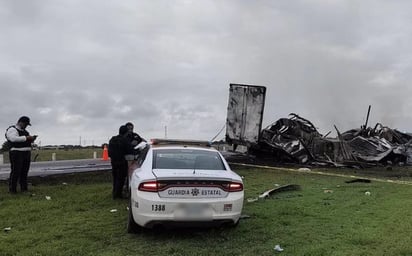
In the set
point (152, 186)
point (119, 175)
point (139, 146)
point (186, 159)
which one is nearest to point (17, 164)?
point (119, 175)

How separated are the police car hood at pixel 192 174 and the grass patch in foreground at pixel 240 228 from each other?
2.84 feet

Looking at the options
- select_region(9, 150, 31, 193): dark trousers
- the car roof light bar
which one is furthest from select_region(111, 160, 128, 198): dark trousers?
select_region(9, 150, 31, 193): dark trousers

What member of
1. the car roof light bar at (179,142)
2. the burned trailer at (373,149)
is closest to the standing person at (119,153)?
the car roof light bar at (179,142)

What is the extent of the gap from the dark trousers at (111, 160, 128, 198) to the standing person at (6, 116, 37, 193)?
2102mm

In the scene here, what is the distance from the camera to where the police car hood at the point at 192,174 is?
6.44 metres

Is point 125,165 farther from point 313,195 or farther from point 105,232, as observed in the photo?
point 313,195

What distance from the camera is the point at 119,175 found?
10.3 metres

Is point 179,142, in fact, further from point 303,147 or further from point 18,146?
point 303,147

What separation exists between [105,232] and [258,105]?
13.6 metres

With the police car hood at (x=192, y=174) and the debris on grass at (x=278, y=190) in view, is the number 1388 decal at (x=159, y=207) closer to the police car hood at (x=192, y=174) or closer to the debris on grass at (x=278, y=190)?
the police car hood at (x=192, y=174)

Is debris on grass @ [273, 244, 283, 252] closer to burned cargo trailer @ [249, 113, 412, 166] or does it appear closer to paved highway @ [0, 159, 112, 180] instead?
paved highway @ [0, 159, 112, 180]

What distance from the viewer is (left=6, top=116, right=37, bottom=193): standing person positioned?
1050cm

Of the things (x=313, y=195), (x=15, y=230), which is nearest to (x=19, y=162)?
(x=15, y=230)

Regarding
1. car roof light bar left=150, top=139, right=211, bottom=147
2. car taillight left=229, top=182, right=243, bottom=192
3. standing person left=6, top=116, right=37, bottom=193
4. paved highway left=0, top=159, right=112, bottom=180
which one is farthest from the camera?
paved highway left=0, top=159, right=112, bottom=180
